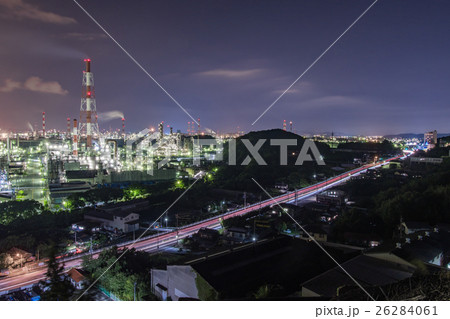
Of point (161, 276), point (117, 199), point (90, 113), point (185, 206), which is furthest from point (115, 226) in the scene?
point (90, 113)

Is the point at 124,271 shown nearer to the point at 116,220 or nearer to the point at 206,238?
the point at 206,238

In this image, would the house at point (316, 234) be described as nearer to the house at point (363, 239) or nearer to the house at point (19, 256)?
the house at point (363, 239)

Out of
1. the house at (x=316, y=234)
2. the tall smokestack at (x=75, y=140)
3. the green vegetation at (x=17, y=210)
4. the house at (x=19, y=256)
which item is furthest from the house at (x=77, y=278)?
the tall smokestack at (x=75, y=140)

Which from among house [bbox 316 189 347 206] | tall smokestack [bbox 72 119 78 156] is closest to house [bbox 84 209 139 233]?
house [bbox 316 189 347 206]

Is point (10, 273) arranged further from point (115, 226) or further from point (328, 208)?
point (328, 208)

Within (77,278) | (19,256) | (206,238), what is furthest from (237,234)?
(19,256)

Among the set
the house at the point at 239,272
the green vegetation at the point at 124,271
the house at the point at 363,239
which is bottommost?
the green vegetation at the point at 124,271
